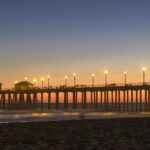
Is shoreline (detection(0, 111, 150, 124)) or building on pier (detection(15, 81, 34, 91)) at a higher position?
building on pier (detection(15, 81, 34, 91))

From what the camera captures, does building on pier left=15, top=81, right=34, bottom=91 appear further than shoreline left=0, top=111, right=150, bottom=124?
Yes

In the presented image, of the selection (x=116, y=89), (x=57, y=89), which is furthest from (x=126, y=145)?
(x=57, y=89)

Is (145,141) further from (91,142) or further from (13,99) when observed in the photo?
(13,99)

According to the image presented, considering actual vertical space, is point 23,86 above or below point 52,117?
above

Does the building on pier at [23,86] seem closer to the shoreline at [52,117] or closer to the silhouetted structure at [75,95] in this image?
the silhouetted structure at [75,95]

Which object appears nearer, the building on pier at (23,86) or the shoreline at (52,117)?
the shoreline at (52,117)

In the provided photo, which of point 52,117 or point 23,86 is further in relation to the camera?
point 23,86

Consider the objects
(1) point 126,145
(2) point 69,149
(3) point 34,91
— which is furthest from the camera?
(3) point 34,91

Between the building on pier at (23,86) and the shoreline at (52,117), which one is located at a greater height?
the building on pier at (23,86)

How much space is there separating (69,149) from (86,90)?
263 feet

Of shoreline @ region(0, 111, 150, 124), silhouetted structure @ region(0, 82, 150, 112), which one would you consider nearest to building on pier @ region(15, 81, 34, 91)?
silhouetted structure @ region(0, 82, 150, 112)

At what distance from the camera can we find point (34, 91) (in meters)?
120

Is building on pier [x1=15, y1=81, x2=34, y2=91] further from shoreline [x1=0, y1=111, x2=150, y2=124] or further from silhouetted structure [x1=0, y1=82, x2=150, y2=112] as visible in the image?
shoreline [x1=0, y1=111, x2=150, y2=124]

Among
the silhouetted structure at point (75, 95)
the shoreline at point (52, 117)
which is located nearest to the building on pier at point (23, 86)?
the silhouetted structure at point (75, 95)
